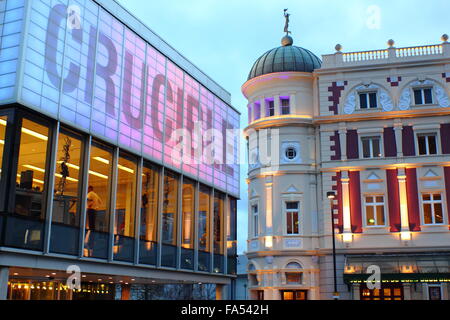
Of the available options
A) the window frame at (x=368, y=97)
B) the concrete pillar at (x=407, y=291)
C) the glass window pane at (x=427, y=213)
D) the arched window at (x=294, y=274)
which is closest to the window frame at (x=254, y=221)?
the arched window at (x=294, y=274)

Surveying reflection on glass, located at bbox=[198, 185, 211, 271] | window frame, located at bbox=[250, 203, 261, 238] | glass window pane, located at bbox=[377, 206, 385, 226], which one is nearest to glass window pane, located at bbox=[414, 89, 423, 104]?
glass window pane, located at bbox=[377, 206, 385, 226]

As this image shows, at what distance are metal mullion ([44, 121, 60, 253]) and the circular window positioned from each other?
2103 cm

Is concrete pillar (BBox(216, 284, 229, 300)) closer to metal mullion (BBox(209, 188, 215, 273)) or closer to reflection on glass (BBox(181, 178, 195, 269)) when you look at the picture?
metal mullion (BBox(209, 188, 215, 273))

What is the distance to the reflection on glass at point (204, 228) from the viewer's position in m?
29.8

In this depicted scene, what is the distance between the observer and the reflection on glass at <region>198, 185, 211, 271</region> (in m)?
29.8

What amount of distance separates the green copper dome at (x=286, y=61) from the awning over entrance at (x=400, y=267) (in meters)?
14.4

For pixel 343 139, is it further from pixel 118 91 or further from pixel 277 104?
pixel 118 91

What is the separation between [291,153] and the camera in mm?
37844

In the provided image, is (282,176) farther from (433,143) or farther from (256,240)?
(433,143)

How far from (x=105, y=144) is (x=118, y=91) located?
2.58 meters

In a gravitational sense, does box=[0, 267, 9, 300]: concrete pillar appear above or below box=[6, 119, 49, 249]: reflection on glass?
below

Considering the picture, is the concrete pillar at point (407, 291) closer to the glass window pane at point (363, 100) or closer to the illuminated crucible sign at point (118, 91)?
the glass window pane at point (363, 100)
